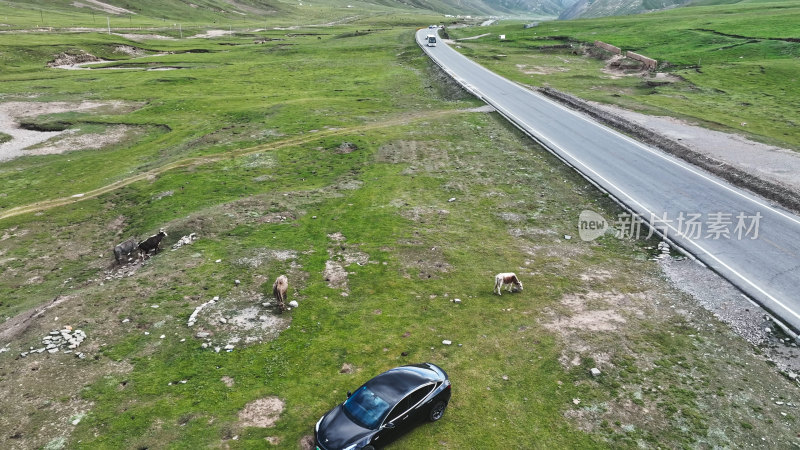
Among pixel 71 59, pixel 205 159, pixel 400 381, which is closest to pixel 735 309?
pixel 400 381

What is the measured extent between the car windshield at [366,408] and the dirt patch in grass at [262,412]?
2819 millimetres

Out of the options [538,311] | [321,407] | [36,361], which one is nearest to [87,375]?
[36,361]

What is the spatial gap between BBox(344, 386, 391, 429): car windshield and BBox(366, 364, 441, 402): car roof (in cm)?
23

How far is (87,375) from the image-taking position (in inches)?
669

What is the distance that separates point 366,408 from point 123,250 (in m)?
20.4

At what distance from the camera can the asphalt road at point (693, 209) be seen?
23078mm

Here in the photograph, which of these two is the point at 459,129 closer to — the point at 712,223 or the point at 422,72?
the point at 712,223

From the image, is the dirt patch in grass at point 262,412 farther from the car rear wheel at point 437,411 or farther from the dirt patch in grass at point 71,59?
the dirt patch in grass at point 71,59

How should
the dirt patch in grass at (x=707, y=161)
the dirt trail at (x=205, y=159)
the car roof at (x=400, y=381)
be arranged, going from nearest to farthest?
the car roof at (x=400, y=381)
the dirt patch in grass at (x=707, y=161)
the dirt trail at (x=205, y=159)

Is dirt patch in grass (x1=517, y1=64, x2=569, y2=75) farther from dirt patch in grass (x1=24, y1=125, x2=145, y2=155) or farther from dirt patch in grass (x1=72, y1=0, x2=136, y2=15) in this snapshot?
dirt patch in grass (x1=72, y1=0, x2=136, y2=15)

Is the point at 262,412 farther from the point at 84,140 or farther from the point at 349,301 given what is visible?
the point at 84,140

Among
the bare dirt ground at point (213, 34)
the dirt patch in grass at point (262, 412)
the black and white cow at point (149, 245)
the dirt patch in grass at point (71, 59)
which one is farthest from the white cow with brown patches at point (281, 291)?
the bare dirt ground at point (213, 34)

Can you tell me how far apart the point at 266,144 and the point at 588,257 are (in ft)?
111

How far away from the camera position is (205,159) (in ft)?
140
